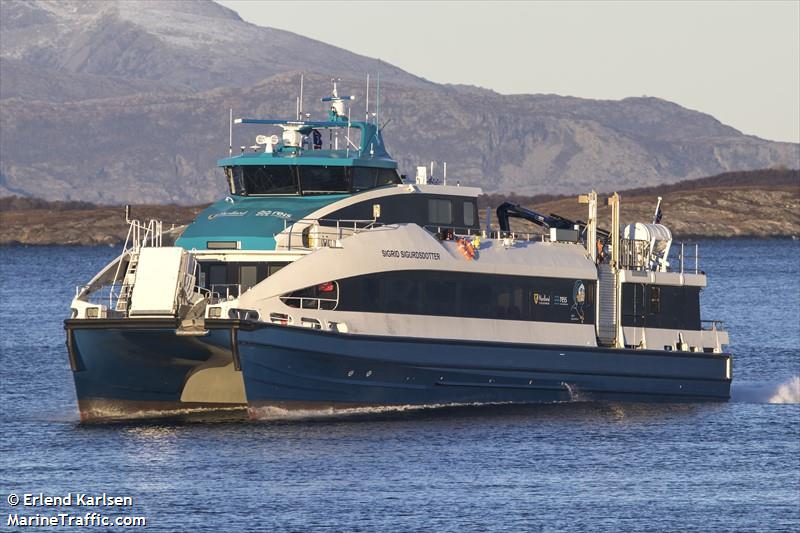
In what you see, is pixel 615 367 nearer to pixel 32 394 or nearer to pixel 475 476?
pixel 475 476

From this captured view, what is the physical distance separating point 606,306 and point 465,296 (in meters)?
4.55

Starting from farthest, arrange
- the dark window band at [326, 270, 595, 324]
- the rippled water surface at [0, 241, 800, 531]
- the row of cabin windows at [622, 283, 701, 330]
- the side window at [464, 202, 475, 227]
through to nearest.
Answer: the row of cabin windows at [622, 283, 701, 330] → the side window at [464, 202, 475, 227] → the dark window band at [326, 270, 595, 324] → the rippled water surface at [0, 241, 800, 531]

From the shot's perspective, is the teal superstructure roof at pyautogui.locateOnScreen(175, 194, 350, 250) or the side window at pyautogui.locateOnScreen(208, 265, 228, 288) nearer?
the teal superstructure roof at pyautogui.locateOnScreen(175, 194, 350, 250)

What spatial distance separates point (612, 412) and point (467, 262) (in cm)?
462

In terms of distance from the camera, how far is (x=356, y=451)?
30.6 m

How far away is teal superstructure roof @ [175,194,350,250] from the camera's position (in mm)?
34688

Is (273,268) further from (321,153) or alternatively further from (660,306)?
(660,306)

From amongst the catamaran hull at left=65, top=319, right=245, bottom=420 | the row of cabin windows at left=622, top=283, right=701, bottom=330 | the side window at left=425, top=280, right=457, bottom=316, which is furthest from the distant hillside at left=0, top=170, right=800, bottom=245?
the catamaran hull at left=65, top=319, right=245, bottom=420

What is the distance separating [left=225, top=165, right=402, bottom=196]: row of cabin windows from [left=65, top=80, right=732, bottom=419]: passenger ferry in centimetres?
3

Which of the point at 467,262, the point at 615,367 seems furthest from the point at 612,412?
the point at 467,262

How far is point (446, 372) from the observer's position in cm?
3547

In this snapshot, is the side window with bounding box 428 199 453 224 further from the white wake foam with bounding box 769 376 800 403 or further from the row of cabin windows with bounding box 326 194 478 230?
the white wake foam with bounding box 769 376 800 403

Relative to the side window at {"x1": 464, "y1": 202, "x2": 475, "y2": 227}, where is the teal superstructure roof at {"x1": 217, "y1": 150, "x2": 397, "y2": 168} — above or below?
above

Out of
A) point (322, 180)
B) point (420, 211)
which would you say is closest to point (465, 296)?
point (420, 211)
